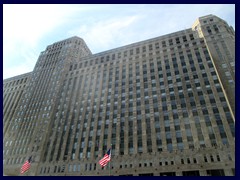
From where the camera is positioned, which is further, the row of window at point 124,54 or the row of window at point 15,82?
the row of window at point 15,82

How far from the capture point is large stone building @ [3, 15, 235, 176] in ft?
192

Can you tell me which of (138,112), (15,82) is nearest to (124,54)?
(138,112)

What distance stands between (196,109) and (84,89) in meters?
44.9

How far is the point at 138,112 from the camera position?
71.2m

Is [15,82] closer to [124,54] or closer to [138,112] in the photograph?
[124,54]

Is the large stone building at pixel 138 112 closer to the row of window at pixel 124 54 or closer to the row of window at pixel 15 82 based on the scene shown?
the row of window at pixel 124 54

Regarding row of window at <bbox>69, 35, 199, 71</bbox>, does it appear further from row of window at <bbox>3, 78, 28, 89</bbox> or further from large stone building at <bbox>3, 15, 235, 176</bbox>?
row of window at <bbox>3, 78, 28, 89</bbox>

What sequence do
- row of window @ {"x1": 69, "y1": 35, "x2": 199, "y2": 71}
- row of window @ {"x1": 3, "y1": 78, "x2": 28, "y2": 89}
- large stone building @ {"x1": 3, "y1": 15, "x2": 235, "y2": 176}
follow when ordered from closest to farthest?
large stone building @ {"x1": 3, "y1": 15, "x2": 235, "y2": 176}
row of window @ {"x1": 69, "y1": 35, "x2": 199, "y2": 71}
row of window @ {"x1": 3, "y1": 78, "x2": 28, "y2": 89}

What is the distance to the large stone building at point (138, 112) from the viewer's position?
58531 millimetres

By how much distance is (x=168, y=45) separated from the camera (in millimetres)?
87250

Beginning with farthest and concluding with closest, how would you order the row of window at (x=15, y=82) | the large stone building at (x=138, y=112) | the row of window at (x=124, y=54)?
the row of window at (x=15, y=82) < the row of window at (x=124, y=54) < the large stone building at (x=138, y=112)

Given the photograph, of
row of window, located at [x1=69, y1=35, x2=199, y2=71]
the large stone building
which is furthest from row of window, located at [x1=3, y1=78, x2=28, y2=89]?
row of window, located at [x1=69, y1=35, x2=199, y2=71]

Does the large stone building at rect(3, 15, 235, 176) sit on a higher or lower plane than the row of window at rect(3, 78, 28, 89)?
lower

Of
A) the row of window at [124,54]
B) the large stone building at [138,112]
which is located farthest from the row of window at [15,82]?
the row of window at [124,54]
